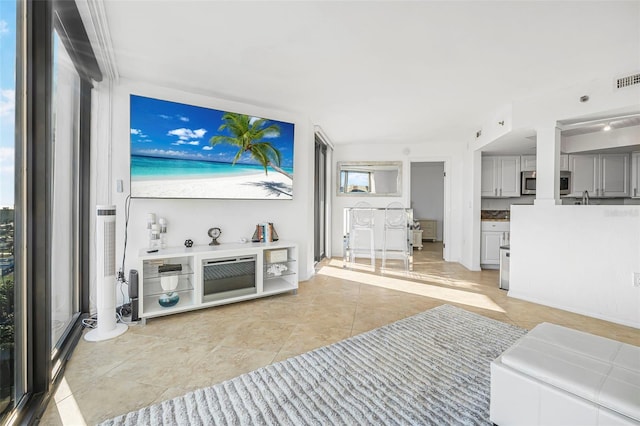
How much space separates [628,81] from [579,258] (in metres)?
1.70

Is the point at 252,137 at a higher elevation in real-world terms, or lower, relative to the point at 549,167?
higher

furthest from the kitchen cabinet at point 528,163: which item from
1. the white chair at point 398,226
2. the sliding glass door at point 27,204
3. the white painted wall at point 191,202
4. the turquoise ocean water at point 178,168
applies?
the sliding glass door at point 27,204

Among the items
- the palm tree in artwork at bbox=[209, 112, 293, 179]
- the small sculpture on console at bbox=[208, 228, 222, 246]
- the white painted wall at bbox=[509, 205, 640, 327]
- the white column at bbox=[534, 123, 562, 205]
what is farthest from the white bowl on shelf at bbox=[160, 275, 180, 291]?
the white column at bbox=[534, 123, 562, 205]

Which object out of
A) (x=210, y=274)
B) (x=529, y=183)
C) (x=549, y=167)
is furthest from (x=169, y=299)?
(x=529, y=183)

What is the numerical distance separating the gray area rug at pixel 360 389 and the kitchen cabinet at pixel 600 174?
3.83 metres

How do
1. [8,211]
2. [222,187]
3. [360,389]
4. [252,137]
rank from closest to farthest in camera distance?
[8,211]
[360,389]
[222,187]
[252,137]

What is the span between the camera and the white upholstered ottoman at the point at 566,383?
97cm

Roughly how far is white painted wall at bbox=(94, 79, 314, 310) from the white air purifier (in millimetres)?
519

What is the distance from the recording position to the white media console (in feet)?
8.24

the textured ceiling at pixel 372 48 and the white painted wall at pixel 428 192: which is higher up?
the textured ceiling at pixel 372 48

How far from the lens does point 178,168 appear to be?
2811mm

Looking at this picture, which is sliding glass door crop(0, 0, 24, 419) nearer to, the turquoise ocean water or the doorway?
the turquoise ocean water

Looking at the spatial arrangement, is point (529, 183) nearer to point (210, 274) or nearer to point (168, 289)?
point (210, 274)

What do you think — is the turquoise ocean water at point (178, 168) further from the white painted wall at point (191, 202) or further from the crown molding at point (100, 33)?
the crown molding at point (100, 33)
